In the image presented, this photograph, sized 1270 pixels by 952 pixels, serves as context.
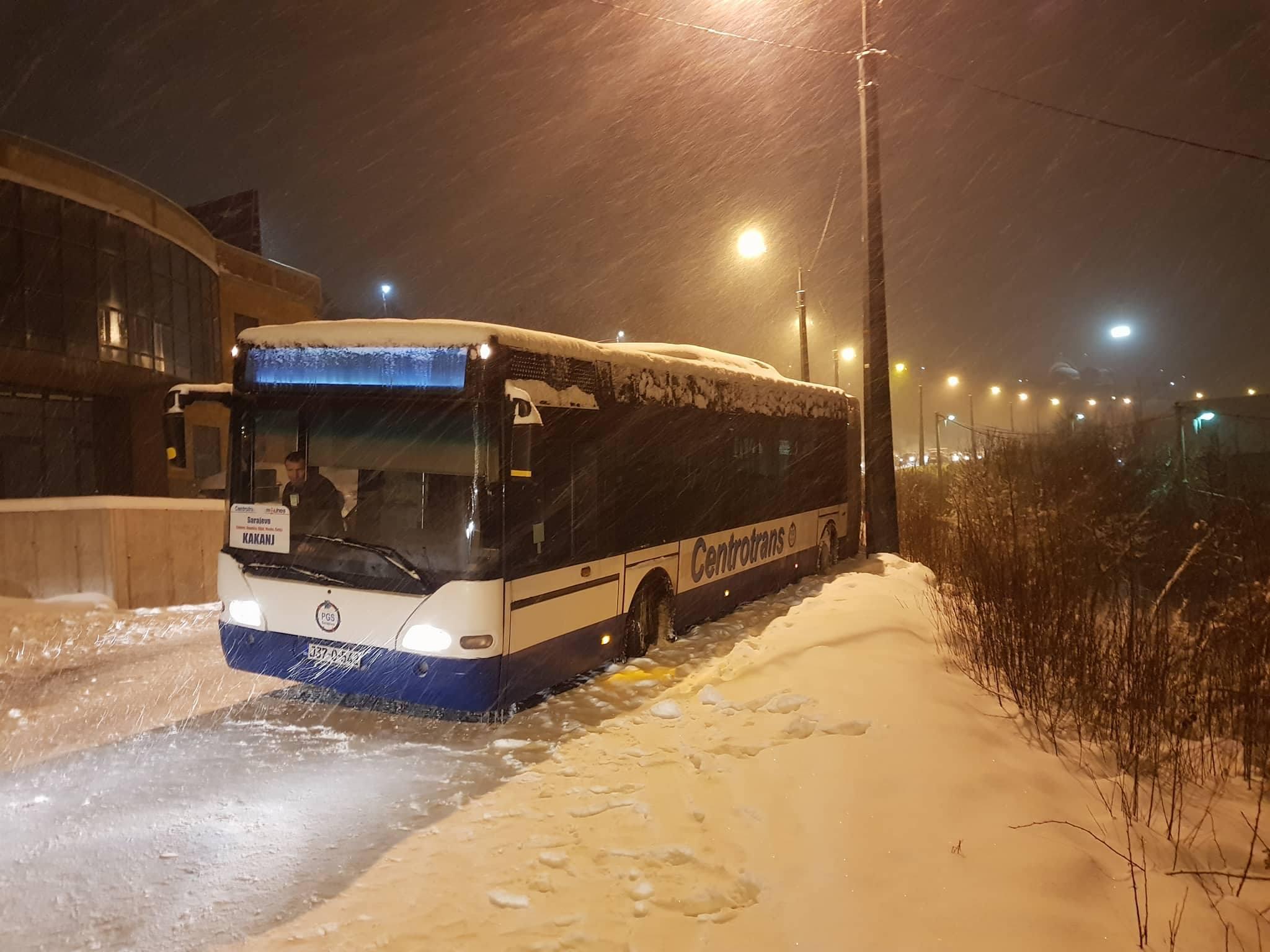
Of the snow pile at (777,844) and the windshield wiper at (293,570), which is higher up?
the windshield wiper at (293,570)

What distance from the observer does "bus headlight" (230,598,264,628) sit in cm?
654

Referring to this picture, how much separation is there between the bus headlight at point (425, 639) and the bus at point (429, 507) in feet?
0.05

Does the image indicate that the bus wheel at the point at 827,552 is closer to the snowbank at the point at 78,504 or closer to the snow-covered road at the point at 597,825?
the snow-covered road at the point at 597,825

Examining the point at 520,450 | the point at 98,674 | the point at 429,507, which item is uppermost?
the point at 520,450

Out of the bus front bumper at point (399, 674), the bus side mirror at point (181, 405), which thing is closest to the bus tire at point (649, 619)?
the bus front bumper at point (399, 674)

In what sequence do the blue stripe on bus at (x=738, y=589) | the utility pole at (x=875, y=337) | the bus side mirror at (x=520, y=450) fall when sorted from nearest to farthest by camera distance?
the bus side mirror at (x=520, y=450), the blue stripe on bus at (x=738, y=589), the utility pole at (x=875, y=337)

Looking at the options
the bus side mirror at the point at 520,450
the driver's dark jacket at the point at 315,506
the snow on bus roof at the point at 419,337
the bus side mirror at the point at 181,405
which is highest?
the snow on bus roof at the point at 419,337

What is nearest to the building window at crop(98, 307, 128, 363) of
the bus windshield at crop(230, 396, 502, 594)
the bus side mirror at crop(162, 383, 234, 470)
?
the bus side mirror at crop(162, 383, 234, 470)

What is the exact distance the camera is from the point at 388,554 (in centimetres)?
606

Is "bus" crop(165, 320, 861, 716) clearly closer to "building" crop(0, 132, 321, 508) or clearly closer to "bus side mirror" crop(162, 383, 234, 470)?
"bus side mirror" crop(162, 383, 234, 470)

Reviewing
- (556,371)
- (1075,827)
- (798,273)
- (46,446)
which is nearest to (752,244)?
(798,273)

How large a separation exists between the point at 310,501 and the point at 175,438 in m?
1.30

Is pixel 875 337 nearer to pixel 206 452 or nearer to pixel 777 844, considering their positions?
pixel 777 844

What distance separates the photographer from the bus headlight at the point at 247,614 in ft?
21.5
